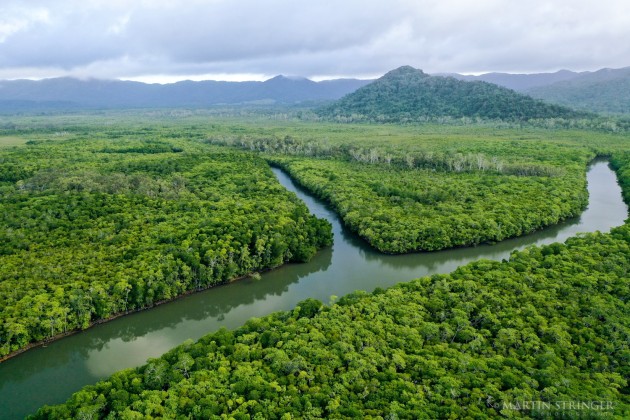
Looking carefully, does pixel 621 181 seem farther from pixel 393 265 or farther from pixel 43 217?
pixel 43 217

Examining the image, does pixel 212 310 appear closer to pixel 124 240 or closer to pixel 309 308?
pixel 309 308

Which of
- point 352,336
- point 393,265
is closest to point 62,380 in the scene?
point 352,336

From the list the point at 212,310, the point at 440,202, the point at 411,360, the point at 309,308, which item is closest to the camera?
the point at 411,360

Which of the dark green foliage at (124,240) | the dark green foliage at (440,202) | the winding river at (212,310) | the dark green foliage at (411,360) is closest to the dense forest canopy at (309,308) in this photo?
the dark green foliage at (411,360)

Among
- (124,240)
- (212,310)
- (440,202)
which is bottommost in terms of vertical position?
(212,310)

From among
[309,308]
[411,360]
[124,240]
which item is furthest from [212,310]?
[411,360]

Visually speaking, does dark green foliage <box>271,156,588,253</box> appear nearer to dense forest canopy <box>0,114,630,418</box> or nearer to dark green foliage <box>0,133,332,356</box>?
dense forest canopy <box>0,114,630,418</box>

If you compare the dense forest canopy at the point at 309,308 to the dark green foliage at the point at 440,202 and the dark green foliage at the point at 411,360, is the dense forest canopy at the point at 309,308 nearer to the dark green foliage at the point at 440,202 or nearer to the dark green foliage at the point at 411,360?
the dark green foliage at the point at 411,360

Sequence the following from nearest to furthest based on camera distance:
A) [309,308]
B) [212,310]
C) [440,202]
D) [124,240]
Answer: [309,308], [212,310], [124,240], [440,202]
